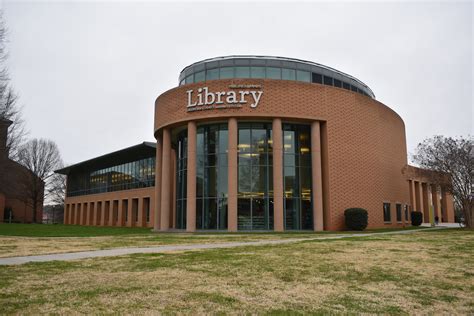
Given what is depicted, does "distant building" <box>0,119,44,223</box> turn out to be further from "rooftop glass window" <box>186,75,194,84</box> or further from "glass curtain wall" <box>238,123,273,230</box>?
"glass curtain wall" <box>238,123,273,230</box>

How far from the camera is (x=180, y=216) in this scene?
33.7 metres

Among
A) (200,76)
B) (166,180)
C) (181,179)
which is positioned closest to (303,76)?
(200,76)

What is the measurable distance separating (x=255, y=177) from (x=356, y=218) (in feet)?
26.6

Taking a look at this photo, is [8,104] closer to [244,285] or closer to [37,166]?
[244,285]

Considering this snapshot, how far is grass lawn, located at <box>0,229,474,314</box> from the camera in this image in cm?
646

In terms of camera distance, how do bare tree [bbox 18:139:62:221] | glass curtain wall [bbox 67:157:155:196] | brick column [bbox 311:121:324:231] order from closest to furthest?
1. brick column [bbox 311:121:324:231]
2. glass curtain wall [bbox 67:157:155:196]
3. bare tree [bbox 18:139:62:221]

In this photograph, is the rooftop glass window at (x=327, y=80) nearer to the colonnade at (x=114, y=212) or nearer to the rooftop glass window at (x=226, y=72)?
the rooftop glass window at (x=226, y=72)

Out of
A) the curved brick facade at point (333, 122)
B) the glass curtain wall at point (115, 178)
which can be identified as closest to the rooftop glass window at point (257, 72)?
the curved brick facade at point (333, 122)

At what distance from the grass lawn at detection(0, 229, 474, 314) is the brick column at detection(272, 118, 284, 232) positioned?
646 inches

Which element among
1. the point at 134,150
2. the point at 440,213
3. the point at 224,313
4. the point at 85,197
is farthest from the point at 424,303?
the point at 85,197

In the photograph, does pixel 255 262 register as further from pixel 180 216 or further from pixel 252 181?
pixel 180 216

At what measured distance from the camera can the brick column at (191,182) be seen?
30.4 m

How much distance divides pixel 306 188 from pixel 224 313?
25.9 m

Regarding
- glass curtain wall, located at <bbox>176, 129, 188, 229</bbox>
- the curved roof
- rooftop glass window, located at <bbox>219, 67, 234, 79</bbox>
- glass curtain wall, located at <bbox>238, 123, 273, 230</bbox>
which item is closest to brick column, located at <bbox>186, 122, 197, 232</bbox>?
glass curtain wall, located at <bbox>176, 129, 188, 229</bbox>
